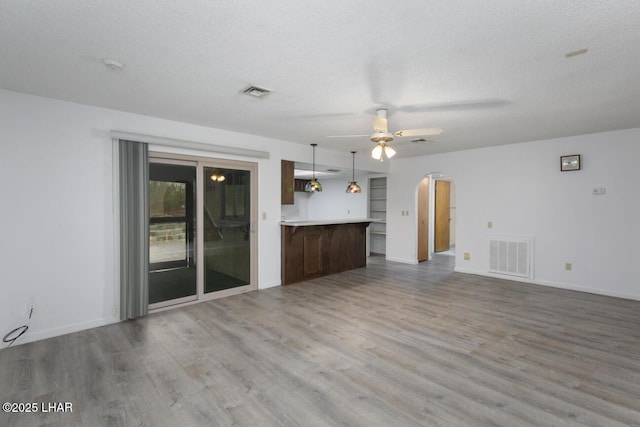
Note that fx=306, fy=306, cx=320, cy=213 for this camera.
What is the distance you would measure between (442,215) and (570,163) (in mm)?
4153

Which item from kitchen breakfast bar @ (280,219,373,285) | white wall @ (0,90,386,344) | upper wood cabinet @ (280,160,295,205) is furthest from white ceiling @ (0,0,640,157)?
kitchen breakfast bar @ (280,219,373,285)

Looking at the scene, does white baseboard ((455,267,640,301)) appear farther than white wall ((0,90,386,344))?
Yes

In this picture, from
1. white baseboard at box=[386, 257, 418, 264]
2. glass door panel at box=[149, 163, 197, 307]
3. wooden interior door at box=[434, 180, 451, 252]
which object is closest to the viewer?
glass door panel at box=[149, 163, 197, 307]

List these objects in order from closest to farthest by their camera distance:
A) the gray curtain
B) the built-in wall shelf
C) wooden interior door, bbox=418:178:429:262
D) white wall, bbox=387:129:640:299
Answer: the gray curtain → white wall, bbox=387:129:640:299 → wooden interior door, bbox=418:178:429:262 → the built-in wall shelf

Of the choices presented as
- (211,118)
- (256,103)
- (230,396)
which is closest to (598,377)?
(230,396)

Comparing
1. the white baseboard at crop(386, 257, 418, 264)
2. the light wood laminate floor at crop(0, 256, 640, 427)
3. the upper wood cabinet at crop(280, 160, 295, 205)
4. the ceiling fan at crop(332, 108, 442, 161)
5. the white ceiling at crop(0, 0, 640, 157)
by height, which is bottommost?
the light wood laminate floor at crop(0, 256, 640, 427)

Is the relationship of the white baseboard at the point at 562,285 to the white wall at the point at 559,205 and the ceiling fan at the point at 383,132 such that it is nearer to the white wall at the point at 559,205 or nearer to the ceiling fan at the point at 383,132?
the white wall at the point at 559,205

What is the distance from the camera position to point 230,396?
2238 millimetres

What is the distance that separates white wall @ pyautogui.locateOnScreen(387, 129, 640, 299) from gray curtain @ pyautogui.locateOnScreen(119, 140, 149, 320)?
A: 5548 millimetres

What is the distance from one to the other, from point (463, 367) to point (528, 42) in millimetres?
2548

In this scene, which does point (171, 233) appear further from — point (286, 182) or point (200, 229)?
point (286, 182)

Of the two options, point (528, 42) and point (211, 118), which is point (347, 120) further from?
point (528, 42)

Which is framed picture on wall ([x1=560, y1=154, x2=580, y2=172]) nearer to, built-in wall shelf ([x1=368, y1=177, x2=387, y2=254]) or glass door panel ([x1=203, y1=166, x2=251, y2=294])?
built-in wall shelf ([x1=368, y1=177, x2=387, y2=254])

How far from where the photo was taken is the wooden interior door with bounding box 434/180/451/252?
8.82 metres
